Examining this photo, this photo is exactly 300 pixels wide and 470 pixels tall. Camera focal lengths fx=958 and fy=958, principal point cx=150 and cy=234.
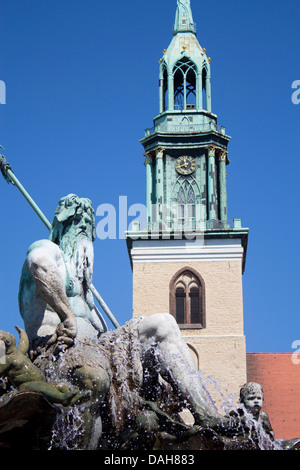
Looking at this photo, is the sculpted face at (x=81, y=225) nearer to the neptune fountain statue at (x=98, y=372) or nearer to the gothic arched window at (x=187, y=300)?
the neptune fountain statue at (x=98, y=372)

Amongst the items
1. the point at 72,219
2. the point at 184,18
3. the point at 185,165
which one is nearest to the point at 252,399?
the point at 72,219

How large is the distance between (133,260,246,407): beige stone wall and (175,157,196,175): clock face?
19.7 ft

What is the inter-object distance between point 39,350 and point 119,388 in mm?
521

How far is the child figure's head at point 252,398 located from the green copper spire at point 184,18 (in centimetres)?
5396

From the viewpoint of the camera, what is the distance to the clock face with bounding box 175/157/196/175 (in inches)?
2061

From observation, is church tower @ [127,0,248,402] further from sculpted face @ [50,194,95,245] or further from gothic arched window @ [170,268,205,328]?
sculpted face @ [50,194,95,245]

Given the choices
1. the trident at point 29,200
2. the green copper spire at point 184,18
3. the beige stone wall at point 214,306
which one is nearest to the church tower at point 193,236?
the beige stone wall at point 214,306

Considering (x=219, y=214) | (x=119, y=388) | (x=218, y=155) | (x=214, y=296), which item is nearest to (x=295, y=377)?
(x=214, y=296)

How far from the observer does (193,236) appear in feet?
162

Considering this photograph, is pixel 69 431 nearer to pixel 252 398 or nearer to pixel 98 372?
pixel 98 372

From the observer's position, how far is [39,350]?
220 inches

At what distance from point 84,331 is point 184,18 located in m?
54.7

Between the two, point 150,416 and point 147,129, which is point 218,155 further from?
point 150,416

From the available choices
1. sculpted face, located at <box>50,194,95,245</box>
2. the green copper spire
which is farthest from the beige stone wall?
sculpted face, located at <box>50,194,95,245</box>
